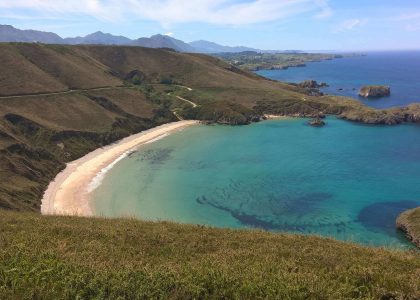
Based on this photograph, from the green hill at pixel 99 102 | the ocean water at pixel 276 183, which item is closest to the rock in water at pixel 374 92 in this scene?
the green hill at pixel 99 102

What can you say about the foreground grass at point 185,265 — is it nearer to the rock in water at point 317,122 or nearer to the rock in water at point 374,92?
the rock in water at point 317,122

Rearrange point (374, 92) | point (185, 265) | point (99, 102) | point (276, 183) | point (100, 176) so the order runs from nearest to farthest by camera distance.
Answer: point (185, 265)
point (276, 183)
point (100, 176)
point (99, 102)
point (374, 92)

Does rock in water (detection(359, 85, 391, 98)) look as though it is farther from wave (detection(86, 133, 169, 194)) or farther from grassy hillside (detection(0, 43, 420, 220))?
wave (detection(86, 133, 169, 194))

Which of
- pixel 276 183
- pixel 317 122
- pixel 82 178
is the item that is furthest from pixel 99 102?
pixel 276 183

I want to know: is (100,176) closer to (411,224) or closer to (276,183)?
(276,183)

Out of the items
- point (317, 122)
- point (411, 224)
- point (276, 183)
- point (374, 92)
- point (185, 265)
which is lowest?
point (276, 183)
